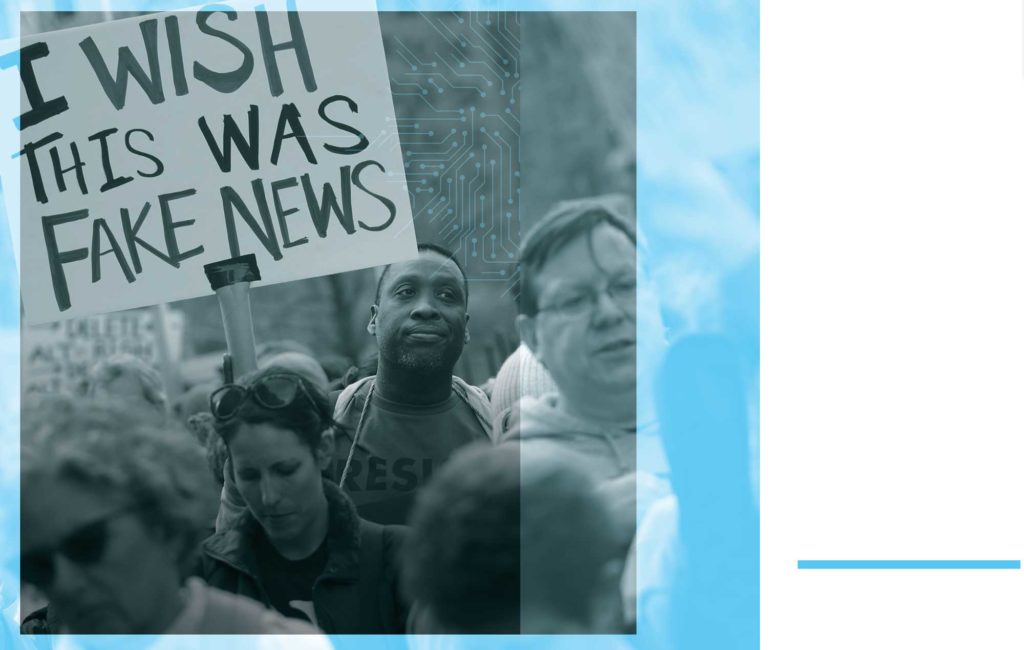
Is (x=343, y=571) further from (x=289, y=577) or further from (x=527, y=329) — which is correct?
(x=527, y=329)

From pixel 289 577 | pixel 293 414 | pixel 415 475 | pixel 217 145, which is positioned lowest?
pixel 289 577

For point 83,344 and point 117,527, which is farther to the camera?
point 83,344

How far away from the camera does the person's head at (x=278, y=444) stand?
279 centimetres

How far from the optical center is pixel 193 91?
2.80m

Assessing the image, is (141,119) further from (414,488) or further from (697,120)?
(697,120)

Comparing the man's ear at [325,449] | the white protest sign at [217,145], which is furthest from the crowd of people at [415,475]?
the white protest sign at [217,145]

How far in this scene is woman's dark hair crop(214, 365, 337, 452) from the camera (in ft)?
9.15

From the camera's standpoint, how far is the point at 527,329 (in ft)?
9.12

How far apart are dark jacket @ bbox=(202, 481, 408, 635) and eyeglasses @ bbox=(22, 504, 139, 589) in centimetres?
26

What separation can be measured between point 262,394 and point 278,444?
0.14 metres
